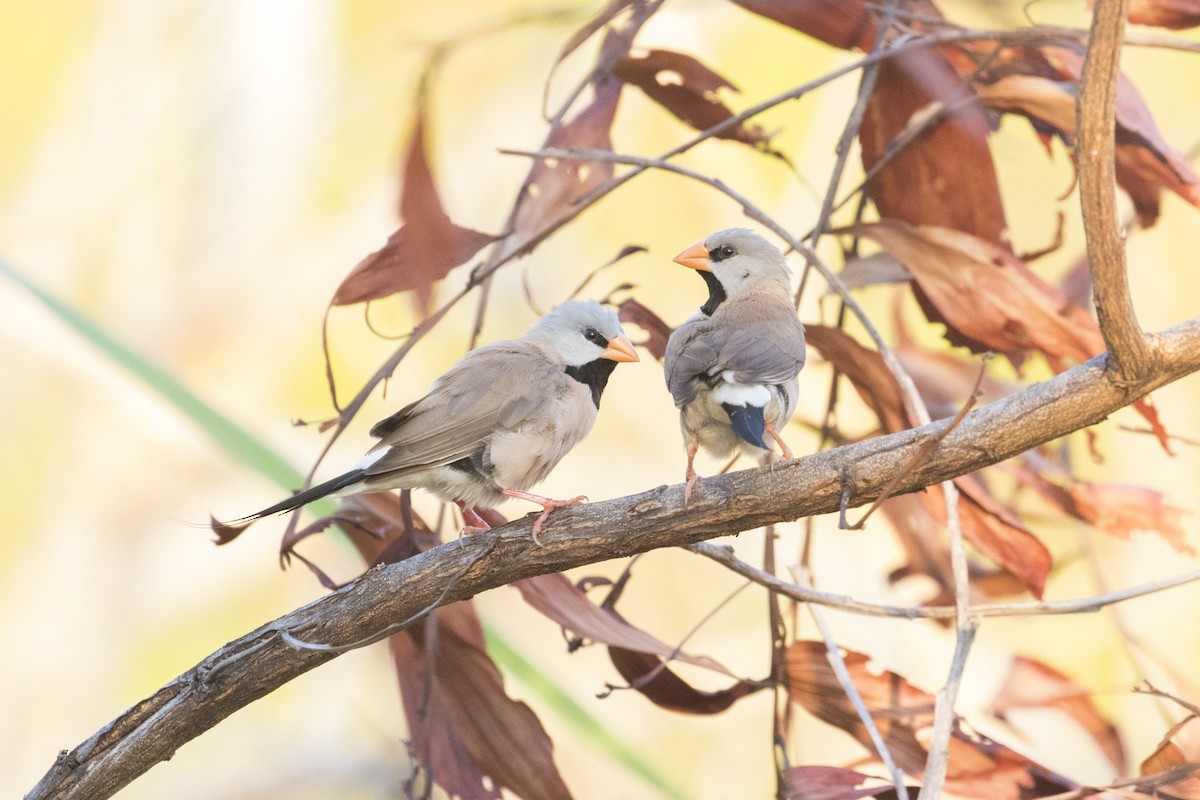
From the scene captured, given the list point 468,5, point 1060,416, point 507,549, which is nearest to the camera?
point 1060,416

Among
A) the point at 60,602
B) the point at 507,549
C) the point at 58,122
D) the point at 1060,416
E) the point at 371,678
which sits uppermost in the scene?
the point at 58,122

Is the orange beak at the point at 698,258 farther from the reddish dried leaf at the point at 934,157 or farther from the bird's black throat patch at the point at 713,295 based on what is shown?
the reddish dried leaf at the point at 934,157

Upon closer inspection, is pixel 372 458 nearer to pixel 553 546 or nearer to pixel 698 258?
pixel 553 546

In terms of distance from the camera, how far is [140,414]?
12.8 ft

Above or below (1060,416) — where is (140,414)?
above

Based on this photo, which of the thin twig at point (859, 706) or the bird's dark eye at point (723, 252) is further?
the bird's dark eye at point (723, 252)

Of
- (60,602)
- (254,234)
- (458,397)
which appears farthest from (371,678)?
(458,397)

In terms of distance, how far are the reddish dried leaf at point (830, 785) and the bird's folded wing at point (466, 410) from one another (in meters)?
0.75

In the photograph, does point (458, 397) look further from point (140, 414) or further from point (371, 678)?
point (140, 414)

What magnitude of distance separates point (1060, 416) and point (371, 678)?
269cm

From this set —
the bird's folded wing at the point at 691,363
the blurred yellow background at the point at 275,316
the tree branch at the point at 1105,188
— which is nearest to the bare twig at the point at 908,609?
the bird's folded wing at the point at 691,363

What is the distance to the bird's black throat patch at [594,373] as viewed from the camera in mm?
2145

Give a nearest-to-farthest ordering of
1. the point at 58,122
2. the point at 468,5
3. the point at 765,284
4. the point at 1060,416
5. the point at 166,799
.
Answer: the point at 1060,416
the point at 765,284
the point at 166,799
the point at 58,122
the point at 468,5

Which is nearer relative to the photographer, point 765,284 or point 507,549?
point 507,549
